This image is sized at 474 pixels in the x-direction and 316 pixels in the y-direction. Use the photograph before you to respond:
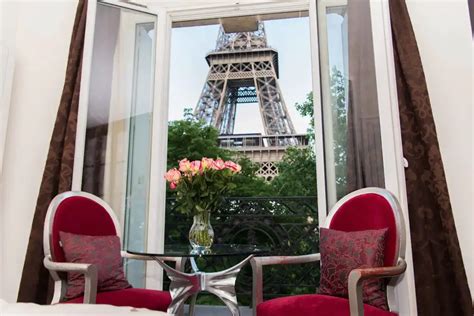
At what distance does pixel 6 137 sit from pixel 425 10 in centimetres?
273

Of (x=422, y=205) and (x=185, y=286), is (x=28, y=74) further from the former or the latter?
(x=422, y=205)

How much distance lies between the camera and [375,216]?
4.90 feet

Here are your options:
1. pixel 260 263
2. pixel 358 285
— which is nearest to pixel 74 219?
pixel 260 263

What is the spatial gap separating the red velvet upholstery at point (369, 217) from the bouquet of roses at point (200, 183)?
53 cm

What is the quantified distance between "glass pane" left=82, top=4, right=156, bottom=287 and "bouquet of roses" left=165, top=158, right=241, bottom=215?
0.68 meters

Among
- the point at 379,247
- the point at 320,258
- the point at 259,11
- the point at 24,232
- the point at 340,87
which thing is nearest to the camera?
the point at 379,247

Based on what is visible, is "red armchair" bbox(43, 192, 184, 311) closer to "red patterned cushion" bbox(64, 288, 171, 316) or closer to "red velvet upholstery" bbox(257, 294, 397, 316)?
"red patterned cushion" bbox(64, 288, 171, 316)

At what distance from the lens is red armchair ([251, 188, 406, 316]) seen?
118 centimetres

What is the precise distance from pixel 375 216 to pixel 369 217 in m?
0.03

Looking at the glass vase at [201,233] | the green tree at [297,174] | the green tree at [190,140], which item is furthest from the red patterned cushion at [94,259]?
the green tree at [190,140]

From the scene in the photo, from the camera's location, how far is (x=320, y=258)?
5.11 feet

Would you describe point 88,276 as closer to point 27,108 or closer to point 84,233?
point 84,233

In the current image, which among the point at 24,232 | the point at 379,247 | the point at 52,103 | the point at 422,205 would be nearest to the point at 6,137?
the point at 52,103

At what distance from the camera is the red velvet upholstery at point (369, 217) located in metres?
1.36
